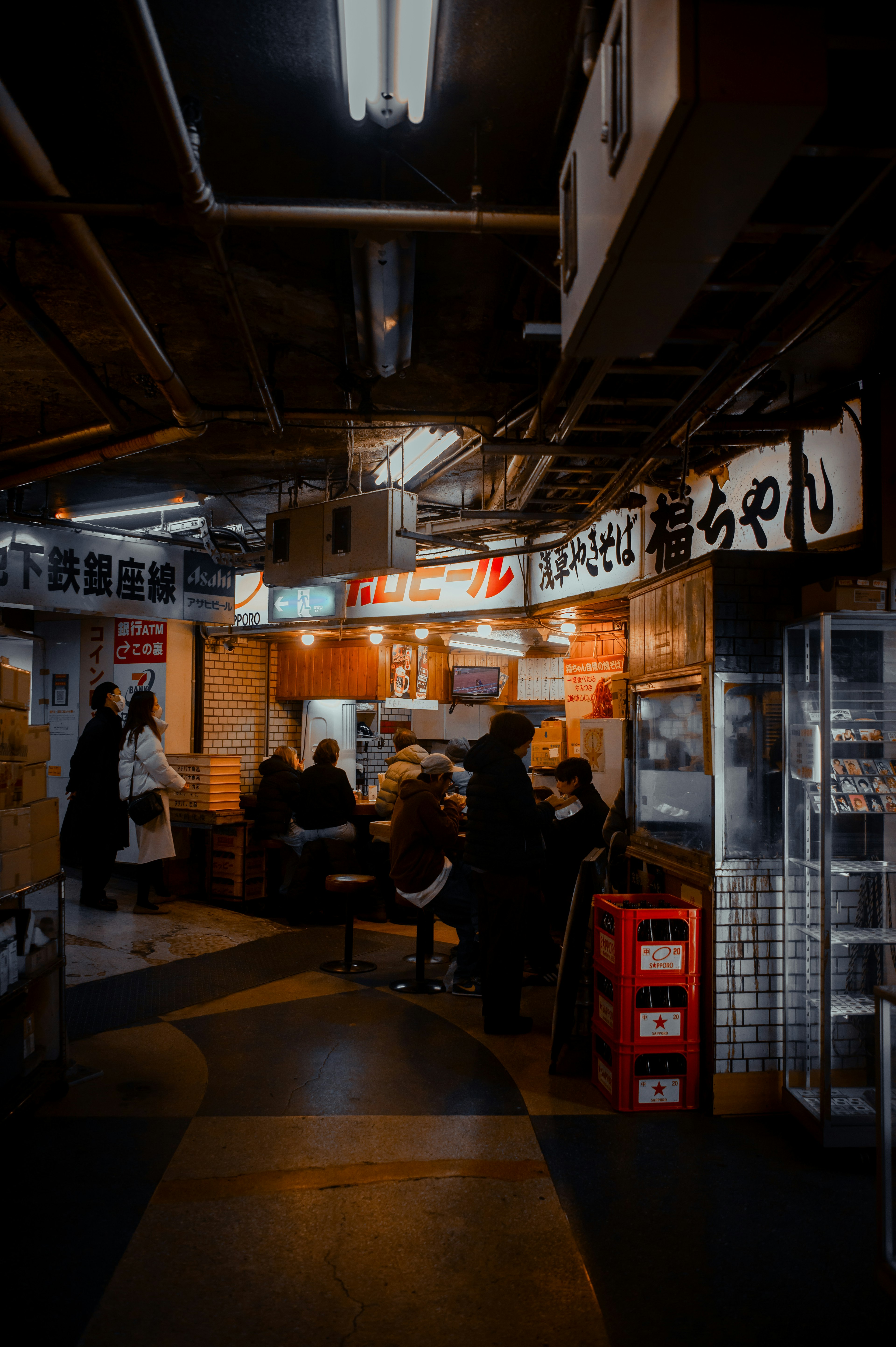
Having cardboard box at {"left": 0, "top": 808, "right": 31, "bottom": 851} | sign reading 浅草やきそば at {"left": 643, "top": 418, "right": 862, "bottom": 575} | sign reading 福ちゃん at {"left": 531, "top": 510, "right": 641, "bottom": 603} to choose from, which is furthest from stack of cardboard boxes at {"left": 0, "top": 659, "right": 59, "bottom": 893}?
sign reading 福ちゃん at {"left": 531, "top": 510, "right": 641, "bottom": 603}

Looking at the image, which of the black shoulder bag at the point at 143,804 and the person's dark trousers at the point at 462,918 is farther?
the black shoulder bag at the point at 143,804

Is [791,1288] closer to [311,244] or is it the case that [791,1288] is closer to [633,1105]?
[633,1105]

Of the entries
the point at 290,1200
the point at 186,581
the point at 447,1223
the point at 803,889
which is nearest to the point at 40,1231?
the point at 290,1200

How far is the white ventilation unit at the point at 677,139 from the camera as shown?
182 cm

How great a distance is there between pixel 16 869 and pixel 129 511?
20.6 feet

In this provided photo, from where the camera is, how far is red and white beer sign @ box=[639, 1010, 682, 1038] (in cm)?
439

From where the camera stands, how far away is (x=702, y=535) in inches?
237

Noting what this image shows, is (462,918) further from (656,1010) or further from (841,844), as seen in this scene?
(841,844)

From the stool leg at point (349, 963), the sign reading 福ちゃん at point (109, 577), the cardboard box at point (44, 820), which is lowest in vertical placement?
the stool leg at point (349, 963)

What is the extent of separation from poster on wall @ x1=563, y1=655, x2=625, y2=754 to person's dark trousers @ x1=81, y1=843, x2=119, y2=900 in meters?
5.16

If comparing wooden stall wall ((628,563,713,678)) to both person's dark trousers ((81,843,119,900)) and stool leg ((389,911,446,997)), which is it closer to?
stool leg ((389,911,446,997))

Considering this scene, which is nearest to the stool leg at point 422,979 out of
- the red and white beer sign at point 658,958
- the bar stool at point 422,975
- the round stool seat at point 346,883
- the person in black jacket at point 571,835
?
the bar stool at point 422,975

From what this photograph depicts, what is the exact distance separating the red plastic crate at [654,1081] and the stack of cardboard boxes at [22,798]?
3250 mm

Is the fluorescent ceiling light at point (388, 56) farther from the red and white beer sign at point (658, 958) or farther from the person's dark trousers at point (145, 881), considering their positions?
the person's dark trousers at point (145, 881)
